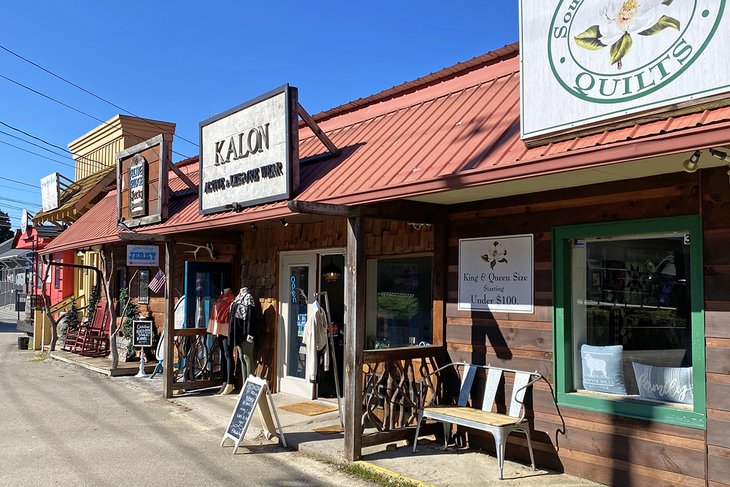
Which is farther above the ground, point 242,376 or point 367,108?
point 367,108

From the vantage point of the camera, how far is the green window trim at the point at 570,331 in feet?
15.8

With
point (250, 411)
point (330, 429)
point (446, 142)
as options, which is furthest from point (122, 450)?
point (446, 142)

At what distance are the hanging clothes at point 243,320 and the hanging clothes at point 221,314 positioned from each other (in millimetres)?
470

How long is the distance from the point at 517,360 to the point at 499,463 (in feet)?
3.35

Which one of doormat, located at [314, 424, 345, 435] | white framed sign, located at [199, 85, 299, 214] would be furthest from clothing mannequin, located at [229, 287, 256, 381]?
doormat, located at [314, 424, 345, 435]

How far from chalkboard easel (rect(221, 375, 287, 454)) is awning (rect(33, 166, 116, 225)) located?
39.0ft

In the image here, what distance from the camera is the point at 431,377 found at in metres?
6.89

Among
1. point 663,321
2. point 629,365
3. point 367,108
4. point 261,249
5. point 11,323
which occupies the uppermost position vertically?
point 367,108

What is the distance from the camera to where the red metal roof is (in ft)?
13.8

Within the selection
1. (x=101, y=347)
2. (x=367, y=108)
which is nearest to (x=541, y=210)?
(x=367, y=108)

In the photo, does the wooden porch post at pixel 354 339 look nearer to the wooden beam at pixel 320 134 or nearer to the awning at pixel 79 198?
the wooden beam at pixel 320 134

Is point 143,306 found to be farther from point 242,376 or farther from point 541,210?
point 541,210

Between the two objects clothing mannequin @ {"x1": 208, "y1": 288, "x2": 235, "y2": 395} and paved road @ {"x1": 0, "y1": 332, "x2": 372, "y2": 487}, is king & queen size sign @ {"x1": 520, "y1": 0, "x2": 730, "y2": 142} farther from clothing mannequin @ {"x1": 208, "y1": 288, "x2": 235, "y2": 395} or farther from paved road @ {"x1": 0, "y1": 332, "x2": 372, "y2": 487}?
clothing mannequin @ {"x1": 208, "y1": 288, "x2": 235, "y2": 395}

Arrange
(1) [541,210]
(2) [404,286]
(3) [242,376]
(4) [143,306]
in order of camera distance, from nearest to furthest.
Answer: (1) [541,210]
(2) [404,286]
(3) [242,376]
(4) [143,306]
